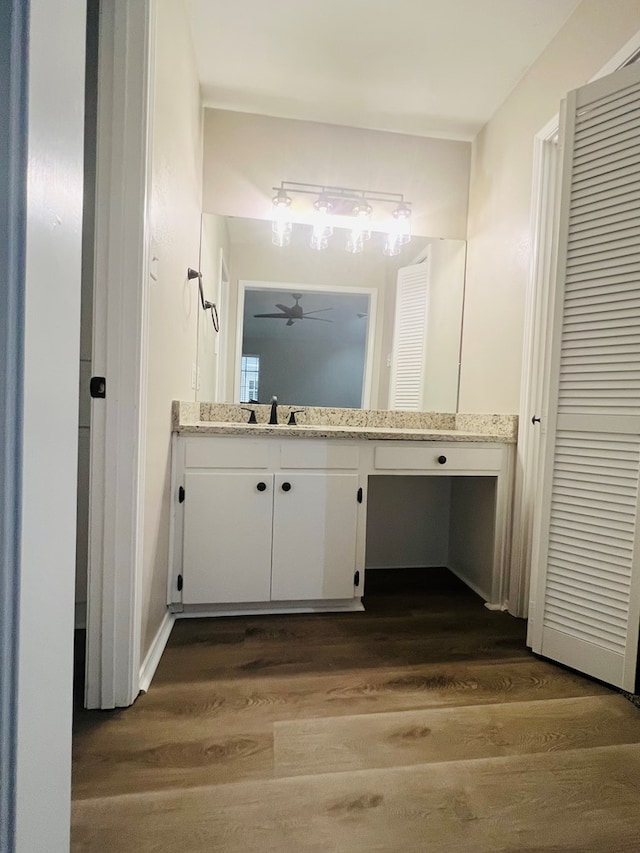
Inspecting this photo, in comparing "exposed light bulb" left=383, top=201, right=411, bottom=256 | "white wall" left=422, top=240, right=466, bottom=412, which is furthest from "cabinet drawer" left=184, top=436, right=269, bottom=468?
"exposed light bulb" left=383, top=201, right=411, bottom=256

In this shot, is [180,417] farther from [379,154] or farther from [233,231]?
[379,154]

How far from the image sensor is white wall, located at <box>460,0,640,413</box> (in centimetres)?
161

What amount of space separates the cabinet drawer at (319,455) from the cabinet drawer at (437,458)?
0.12 metres

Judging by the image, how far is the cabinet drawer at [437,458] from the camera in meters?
1.91

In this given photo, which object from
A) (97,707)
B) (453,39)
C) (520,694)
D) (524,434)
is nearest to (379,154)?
(453,39)

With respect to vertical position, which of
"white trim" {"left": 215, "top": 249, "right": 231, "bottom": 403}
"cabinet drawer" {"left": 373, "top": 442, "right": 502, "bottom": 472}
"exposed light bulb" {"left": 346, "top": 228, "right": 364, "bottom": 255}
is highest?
"exposed light bulb" {"left": 346, "top": 228, "right": 364, "bottom": 255}

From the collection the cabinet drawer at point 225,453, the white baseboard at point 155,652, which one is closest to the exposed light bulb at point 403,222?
the cabinet drawer at point 225,453

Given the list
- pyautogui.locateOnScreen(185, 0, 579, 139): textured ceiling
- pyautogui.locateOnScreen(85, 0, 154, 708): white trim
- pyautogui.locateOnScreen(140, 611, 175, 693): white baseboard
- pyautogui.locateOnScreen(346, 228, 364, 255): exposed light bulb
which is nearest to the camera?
pyautogui.locateOnScreen(85, 0, 154, 708): white trim

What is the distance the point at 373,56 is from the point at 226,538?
89.6 inches

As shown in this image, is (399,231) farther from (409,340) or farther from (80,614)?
(80,614)

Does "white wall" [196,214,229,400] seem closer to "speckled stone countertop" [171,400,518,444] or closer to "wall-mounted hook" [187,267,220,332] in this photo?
"wall-mounted hook" [187,267,220,332]

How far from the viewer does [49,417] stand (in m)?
0.44

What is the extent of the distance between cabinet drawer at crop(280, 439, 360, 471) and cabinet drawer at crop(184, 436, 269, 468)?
Result: 0.10m

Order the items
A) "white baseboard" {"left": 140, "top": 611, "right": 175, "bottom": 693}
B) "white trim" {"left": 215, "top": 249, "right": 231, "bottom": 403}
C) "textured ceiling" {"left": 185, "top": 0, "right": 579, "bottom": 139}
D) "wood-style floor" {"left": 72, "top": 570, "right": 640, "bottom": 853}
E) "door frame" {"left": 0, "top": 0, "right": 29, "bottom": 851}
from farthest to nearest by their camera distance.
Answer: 1. "white trim" {"left": 215, "top": 249, "right": 231, "bottom": 403}
2. "textured ceiling" {"left": 185, "top": 0, "right": 579, "bottom": 139}
3. "white baseboard" {"left": 140, "top": 611, "right": 175, "bottom": 693}
4. "wood-style floor" {"left": 72, "top": 570, "right": 640, "bottom": 853}
5. "door frame" {"left": 0, "top": 0, "right": 29, "bottom": 851}
